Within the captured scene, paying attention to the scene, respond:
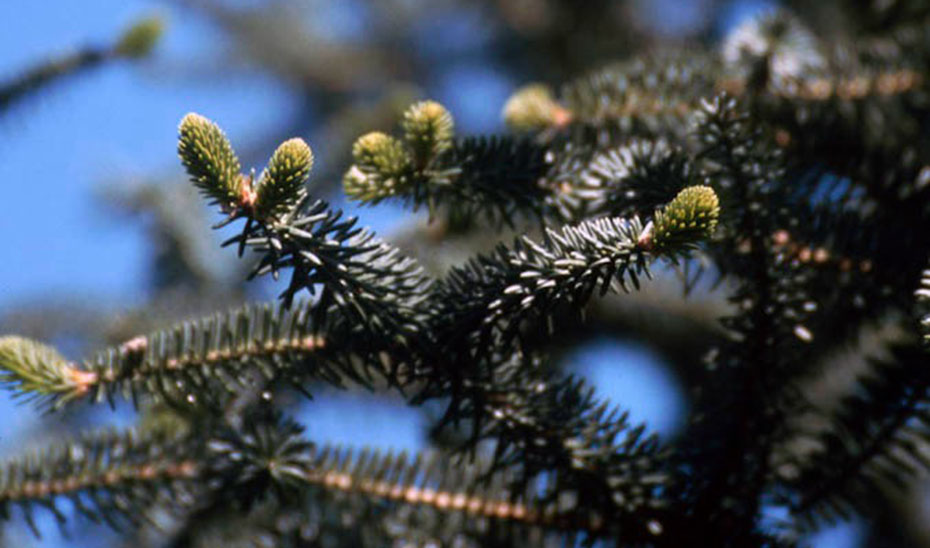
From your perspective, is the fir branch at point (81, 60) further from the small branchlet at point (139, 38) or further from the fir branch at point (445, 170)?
the fir branch at point (445, 170)

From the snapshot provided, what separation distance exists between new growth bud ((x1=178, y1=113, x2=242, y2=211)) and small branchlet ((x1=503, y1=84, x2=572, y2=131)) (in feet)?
1.16

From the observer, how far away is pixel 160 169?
1487mm

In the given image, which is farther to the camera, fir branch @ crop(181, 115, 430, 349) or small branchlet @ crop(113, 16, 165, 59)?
small branchlet @ crop(113, 16, 165, 59)

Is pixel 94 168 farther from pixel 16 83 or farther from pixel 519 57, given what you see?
pixel 519 57

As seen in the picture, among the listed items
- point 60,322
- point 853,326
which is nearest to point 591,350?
point 853,326

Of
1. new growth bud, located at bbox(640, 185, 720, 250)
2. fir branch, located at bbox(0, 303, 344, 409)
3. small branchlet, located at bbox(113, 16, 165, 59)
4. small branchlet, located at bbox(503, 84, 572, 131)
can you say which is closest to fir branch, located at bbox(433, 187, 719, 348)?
new growth bud, located at bbox(640, 185, 720, 250)

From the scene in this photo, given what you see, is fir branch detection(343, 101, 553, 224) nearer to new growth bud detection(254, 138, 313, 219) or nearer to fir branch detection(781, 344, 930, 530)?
new growth bud detection(254, 138, 313, 219)

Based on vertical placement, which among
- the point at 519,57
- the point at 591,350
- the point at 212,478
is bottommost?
the point at 212,478

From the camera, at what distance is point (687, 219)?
0.54 m

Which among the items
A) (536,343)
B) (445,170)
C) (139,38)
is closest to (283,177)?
(445,170)

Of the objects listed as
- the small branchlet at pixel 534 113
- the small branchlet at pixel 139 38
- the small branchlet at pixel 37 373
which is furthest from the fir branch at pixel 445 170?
the small branchlet at pixel 139 38

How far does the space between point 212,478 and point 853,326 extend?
57 cm

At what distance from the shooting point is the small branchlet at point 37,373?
0.64 meters

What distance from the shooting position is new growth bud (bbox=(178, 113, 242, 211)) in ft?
1.81
